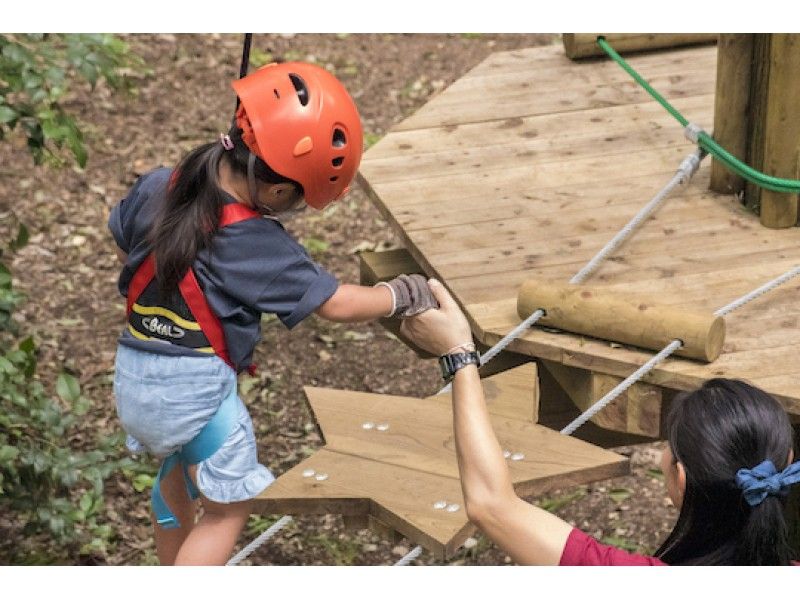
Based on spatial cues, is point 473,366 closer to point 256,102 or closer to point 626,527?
point 256,102

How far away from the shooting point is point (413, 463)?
356cm

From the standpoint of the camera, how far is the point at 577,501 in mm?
5809

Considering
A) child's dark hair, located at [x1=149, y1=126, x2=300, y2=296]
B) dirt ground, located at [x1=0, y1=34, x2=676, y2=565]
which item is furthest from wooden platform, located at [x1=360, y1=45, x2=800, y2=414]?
dirt ground, located at [x1=0, y1=34, x2=676, y2=565]

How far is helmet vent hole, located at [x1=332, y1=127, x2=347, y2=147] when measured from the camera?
3.17 metres

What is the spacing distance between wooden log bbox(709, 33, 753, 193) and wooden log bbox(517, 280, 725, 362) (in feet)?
3.02

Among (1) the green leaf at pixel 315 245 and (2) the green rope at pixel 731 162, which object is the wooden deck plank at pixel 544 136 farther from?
(1) the green leaf at pixel 315 245

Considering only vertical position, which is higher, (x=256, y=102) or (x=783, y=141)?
(x=256, y=102)

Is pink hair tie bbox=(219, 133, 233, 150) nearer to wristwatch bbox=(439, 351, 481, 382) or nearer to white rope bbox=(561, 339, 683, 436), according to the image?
wristwatch bbox=(439, 351, 481, 382)

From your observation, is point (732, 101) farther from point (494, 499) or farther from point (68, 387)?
point (494, 499)

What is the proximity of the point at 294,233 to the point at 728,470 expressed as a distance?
5084mm

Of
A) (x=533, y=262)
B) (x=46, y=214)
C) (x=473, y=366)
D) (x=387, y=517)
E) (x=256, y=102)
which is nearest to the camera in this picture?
(x=473, y=366)

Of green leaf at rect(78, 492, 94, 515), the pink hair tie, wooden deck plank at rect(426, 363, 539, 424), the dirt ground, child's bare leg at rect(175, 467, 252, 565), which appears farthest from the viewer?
the dirt ground

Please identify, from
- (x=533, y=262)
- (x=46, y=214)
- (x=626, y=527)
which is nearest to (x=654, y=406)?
(x=533, y=262)

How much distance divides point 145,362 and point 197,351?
136 mm
